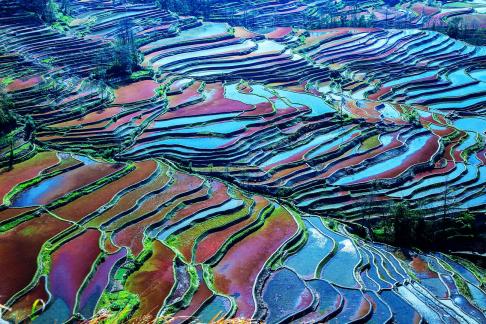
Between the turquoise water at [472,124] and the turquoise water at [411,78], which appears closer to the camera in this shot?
the turquoise water at [472,124]

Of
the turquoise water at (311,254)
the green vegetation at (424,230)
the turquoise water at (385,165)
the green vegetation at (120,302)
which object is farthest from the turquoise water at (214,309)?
the turquoise water at (385,165)

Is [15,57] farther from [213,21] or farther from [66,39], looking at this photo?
[213,21]

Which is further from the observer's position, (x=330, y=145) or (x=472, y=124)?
(x=472, y=124)

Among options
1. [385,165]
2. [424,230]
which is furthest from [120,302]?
[385,165]

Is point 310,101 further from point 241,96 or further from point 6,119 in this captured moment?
point 6,119

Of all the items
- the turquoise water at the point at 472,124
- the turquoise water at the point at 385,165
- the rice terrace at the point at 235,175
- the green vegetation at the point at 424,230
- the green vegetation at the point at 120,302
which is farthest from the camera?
the turquoise water at the point at 472,124

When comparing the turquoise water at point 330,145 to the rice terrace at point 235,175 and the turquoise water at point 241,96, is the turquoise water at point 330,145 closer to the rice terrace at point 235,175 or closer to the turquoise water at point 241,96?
the rice terrace at point 235,175

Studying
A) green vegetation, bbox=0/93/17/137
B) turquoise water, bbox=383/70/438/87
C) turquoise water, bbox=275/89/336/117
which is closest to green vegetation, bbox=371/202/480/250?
turquoise water, bbox=275/89/336/117

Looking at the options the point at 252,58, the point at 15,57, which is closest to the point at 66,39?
the point at 15,57

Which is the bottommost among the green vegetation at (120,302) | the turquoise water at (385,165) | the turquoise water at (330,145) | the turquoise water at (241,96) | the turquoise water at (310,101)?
the turquoise water at (385,165)
